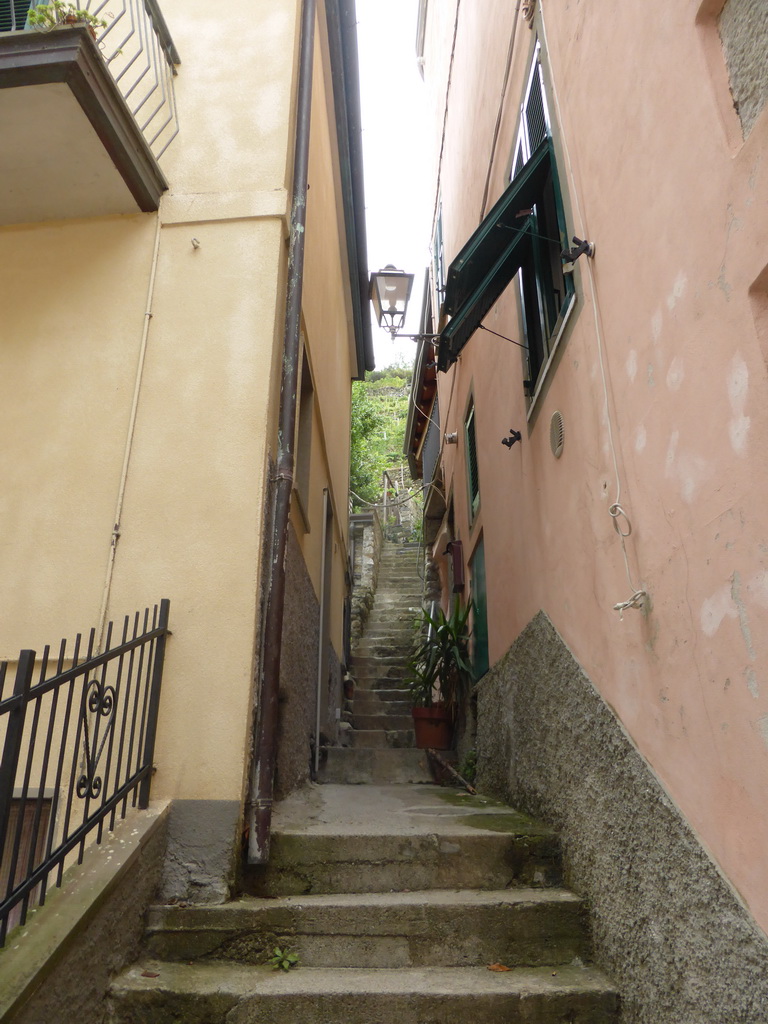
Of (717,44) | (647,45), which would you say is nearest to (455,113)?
(647,45)

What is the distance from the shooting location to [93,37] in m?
3.80

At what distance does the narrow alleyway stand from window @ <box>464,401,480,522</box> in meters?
4.40

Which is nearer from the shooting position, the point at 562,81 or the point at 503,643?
the point at 562,81

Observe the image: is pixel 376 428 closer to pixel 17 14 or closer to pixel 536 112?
pixel 17 14

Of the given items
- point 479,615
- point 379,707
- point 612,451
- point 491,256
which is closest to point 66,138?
point 491,256

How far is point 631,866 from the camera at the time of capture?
2.67 meters

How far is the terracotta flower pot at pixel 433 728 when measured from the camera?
7172mm

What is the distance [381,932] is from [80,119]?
14.5ft

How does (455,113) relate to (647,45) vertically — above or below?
above

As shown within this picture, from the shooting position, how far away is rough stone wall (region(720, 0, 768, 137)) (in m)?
1.93

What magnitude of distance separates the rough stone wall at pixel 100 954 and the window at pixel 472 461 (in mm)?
5411

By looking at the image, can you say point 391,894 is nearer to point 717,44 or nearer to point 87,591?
point 87,591

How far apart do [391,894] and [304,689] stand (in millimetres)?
2345

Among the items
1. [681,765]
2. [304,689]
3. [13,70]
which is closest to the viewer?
[681,765]
